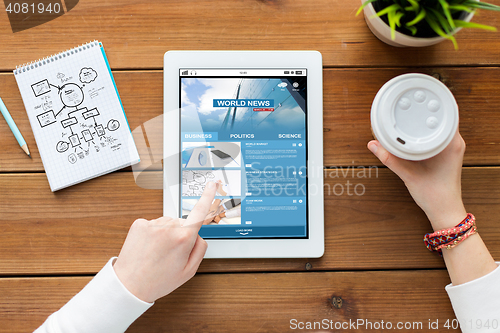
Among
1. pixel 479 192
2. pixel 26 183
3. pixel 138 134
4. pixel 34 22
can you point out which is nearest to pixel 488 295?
pixel 479 192

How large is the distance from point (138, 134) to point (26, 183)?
24 cm

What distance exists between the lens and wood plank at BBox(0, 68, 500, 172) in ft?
1.97

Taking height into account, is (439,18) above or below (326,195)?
above

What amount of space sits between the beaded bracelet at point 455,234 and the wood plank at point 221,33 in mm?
317

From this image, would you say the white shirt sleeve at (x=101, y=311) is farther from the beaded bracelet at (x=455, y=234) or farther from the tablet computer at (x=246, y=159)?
the beaded bracelet at (x=455, y=234)

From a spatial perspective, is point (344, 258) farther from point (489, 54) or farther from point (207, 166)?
point (489, 54)

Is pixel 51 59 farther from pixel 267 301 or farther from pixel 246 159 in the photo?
pixel 267 301

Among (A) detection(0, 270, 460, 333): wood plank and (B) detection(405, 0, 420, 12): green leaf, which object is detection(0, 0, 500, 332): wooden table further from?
(B) detection(405, 0, 420, 12): green leaf

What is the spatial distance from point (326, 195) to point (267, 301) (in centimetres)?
24

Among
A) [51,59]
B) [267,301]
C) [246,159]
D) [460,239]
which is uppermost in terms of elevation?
[51,59]

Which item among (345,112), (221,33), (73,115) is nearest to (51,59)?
(73,115)

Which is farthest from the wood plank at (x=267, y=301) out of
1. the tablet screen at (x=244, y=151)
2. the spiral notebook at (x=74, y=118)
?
the spiral notebook at (x=74, y=118)

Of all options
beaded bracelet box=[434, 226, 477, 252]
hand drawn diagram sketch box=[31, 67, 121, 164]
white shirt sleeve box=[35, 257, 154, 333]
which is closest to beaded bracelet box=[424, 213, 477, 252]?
beaded bracelet box=[434, 226, 477, 252]

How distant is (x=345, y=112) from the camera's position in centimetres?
61
